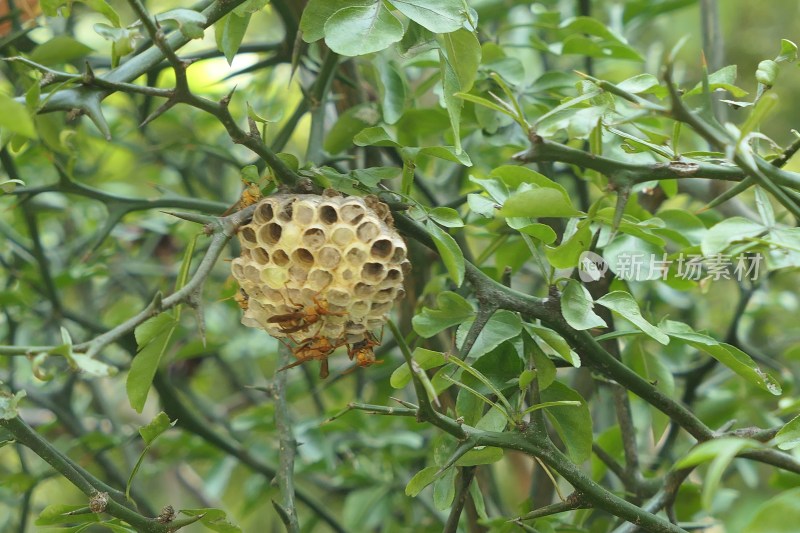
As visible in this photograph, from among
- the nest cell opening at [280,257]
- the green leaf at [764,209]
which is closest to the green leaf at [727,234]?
the green leaf at [764,209]

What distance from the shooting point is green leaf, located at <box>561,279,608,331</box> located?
47 cm

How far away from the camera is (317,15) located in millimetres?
491

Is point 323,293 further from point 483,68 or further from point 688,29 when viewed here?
point 688,29

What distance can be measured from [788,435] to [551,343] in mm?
129

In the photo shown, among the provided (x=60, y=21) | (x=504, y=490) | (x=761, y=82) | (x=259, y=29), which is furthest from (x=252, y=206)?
(x=259, y=29)

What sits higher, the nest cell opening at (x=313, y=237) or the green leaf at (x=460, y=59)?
the green leaf at (x=460, y=59)

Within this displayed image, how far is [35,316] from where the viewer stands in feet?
3.51

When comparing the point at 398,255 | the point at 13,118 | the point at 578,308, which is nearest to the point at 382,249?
the point at 398,255

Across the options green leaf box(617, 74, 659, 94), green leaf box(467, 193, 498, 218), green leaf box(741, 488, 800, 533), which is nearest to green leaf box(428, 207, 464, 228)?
green leaf box(467, 193, 498, 218)

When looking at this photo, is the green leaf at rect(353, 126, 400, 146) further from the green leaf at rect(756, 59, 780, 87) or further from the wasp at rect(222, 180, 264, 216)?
the green leaf at rect(756, 59, 780, 87)

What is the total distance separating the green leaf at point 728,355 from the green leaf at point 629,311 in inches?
0.7

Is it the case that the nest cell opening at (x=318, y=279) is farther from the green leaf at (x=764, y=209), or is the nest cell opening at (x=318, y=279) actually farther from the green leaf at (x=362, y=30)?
the green leaf at (x=764, y=209)

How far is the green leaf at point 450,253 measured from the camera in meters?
0.46

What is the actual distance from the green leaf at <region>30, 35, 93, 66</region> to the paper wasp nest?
0.21 metres
